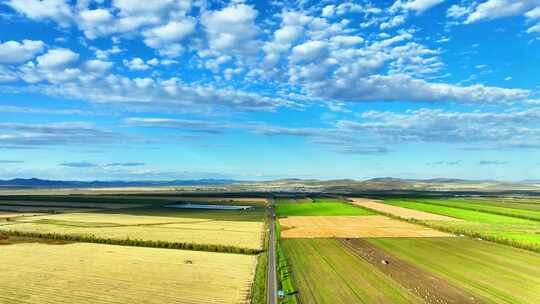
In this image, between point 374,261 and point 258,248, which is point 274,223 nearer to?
point 258,248

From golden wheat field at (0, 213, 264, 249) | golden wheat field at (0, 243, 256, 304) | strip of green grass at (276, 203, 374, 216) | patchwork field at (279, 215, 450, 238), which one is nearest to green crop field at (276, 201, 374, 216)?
strip of green grass at (276, 203, 374, 216)

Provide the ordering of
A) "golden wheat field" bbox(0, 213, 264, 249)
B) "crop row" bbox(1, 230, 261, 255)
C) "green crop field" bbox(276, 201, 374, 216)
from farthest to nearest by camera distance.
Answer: "green crop field" bbox(276, 201, 374, 216), "golden wheat field" bbox(0, 213, 264, 249), "crop row" bbox(1, 230, 261, 255)

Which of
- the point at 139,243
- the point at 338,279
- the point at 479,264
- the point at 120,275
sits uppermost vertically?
the point at 139,243

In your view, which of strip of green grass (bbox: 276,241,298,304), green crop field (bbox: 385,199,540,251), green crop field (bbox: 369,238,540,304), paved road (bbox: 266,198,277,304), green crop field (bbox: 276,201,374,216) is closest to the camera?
strip of green grass (bbox: 276,241,298,304)

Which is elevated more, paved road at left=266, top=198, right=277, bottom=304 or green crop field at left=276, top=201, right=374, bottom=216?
green crop field at left=276, top=201, right=374, bottom=216

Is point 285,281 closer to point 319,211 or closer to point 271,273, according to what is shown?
point 271,273

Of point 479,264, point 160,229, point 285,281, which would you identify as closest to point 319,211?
point 160,229

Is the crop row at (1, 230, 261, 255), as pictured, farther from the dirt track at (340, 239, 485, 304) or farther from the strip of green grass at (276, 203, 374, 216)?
the strip of green grass at (276, 203, 374, 216)
